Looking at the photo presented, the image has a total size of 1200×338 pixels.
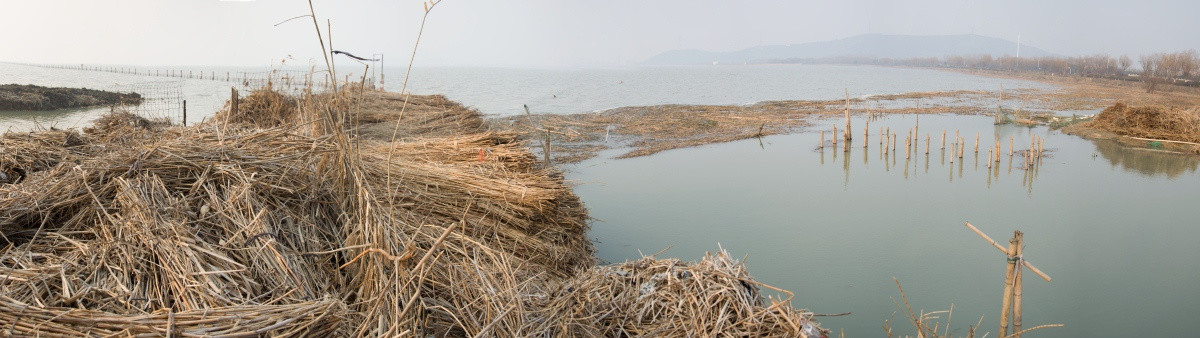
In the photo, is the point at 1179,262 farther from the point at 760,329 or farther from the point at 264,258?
the point at 264,258

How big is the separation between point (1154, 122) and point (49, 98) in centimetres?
2425

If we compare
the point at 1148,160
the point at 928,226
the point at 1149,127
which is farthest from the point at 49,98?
the point at 1149,127

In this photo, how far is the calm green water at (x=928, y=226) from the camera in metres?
5.24

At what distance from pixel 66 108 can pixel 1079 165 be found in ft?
70.8

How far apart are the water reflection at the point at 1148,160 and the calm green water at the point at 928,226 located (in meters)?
0.04

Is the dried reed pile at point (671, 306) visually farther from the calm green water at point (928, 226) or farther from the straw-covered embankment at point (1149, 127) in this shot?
the straw-covered embankment at point (1149, 127)

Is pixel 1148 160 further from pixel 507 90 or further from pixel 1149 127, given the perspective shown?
pixel 507 90

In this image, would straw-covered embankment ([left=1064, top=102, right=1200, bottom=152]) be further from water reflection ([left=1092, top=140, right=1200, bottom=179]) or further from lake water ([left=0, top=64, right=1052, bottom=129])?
lake water ([left=0, top=64, right=1052, bottom=129])

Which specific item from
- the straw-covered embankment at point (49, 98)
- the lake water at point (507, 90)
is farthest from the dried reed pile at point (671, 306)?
the straw-covered embankment at point (49, 98)

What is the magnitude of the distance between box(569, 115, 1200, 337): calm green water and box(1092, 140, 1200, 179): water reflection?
37 millimetres

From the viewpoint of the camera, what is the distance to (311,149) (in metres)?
3.10

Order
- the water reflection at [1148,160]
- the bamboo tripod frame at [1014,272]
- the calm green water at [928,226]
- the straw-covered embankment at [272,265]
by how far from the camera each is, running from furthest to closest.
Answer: the water reflection at [1148,160] → the calm green water at [928,226] → the bamboo tripod frame at [1014,272] → the straw-covered embankment at [272,265]

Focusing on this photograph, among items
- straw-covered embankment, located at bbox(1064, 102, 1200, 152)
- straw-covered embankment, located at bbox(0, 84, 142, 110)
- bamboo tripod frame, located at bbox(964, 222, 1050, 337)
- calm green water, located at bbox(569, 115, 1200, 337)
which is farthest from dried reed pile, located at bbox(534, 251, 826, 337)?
straw-covered embankment, located at bbox(0, 84, 142, 110)

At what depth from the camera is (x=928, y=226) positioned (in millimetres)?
7340
